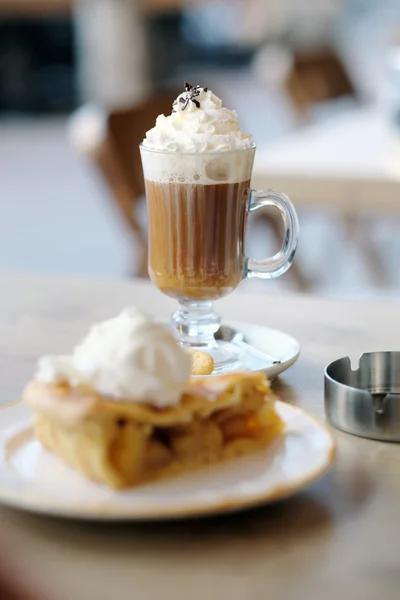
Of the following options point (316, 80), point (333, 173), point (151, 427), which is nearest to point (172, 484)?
point (151, 427)

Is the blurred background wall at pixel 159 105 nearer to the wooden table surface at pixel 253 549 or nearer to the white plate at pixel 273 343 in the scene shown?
the white plate at pixel 273 343

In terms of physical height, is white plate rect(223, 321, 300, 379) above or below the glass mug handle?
below

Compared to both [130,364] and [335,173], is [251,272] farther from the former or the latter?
[335,173]

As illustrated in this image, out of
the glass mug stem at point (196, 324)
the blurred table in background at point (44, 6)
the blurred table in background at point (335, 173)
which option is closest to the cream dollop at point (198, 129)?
the glass mug stem at point (196, 324)

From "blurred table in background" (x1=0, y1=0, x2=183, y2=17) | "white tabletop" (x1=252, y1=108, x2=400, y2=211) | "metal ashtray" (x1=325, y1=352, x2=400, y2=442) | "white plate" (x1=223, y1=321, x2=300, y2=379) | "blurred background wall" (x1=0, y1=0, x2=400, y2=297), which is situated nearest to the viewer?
"metal ashtray" (x1=325, y1=352, x2=400, y2=442)

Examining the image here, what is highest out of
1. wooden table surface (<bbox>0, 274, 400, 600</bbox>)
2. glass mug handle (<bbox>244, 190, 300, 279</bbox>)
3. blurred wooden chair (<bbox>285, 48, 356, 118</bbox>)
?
blurred wooden chair (<bbox>285, 48, 356, 118</bbox>)

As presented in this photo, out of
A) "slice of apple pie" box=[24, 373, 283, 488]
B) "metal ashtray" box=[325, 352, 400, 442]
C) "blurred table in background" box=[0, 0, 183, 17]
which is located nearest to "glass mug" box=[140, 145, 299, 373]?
"metal ashtray" box=[325, 352, 400, 442]

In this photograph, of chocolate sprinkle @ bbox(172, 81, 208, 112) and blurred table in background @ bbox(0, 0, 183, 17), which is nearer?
chocolate sprinkle @ bbox(172, 81, 208, 112)

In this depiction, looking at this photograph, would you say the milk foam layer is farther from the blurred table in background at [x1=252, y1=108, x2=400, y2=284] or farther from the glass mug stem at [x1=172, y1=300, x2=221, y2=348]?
the blurred table in background at [x1=252, y1=108, x2=400, y2=284]

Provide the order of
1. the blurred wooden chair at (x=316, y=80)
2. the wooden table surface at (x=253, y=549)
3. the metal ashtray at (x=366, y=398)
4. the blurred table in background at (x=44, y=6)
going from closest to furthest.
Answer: the wooden table surface at (x=253, y=549) → the metal ashtray at (x=366, y=398) → the blurred wooden chair at (x=316, y=80) → the blurred table in background at (x=44, y=6)

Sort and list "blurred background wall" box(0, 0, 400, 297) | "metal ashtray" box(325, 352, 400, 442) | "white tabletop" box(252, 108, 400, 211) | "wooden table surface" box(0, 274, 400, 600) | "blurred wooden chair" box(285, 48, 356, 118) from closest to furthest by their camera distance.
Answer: "wooden table surface" box(0, 274, 400, 600) → "metal ashtray" box(325, 352, 400, 442) → "white tabletop" box(252, 108, 400, 211) → "blurred background wall" box(0, 0, 400, 297) → "blurred wooden chair" box(285, 48, 356, 118)
